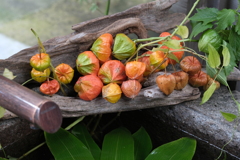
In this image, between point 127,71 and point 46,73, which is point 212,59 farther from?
point 46,73

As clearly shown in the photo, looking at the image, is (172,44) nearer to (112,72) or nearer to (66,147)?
(112,72)

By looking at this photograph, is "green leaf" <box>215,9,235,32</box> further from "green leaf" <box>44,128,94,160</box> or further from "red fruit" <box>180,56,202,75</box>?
"green leaf" <box>44,128,94,160</box>

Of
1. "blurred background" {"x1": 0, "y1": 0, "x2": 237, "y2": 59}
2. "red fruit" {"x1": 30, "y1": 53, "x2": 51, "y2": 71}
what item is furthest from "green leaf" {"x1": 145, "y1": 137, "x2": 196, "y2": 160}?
"blurred background" {"x1": 0, "y1": 0, "x2": 237, "y2": 59}

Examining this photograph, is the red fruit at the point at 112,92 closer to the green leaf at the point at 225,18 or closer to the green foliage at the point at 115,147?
the green foliage at the point at 115,147

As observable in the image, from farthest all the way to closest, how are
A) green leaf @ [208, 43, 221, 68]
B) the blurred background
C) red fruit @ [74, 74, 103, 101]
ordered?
the blurred background, red fruit @ [74, 74, 103, 101], green leaf @ [208, 43, 221, 68]

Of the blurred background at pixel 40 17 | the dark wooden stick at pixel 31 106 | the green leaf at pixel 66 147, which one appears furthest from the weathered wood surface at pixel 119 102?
the blurred background at pixel 40 17

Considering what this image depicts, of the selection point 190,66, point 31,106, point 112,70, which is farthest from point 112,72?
point 31,106
